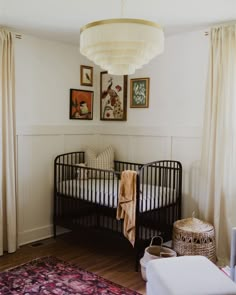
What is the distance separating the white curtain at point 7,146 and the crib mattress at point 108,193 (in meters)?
0.64

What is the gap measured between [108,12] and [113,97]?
1544 millimetres

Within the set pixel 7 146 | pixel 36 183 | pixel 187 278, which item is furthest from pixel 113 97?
pixel 187 278

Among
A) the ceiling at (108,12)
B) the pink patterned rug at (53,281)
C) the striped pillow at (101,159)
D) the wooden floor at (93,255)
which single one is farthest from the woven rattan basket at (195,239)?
the ceiling at (108,12)

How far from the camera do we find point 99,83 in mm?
4688

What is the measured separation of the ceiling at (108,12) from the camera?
285cm

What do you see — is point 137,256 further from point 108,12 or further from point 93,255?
point 108,12

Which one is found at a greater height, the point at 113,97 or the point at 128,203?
the point at 113,97

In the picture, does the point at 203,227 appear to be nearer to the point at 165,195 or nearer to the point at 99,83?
the point at 165,195

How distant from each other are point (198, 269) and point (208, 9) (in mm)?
2099

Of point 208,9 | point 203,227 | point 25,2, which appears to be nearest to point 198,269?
point 203,227

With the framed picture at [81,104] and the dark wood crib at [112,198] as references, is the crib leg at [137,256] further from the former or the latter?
the framed picture at [81,104]

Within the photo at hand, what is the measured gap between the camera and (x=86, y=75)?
455 cm

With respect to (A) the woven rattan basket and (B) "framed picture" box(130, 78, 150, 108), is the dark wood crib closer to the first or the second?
(A) the woven rattan basket

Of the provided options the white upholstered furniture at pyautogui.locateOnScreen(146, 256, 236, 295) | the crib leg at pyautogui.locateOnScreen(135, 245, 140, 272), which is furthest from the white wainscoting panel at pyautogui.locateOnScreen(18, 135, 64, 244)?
the white upholstered furniture at pyautogui.locateOnScreen(146, 256, 236, 295)
